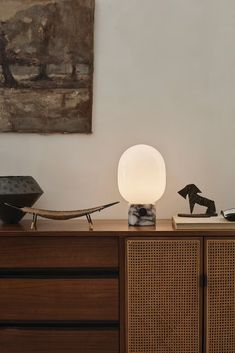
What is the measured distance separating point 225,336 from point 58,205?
89cm

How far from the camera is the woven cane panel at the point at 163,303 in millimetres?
1744

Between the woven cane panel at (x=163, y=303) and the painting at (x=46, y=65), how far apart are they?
700 millimetres

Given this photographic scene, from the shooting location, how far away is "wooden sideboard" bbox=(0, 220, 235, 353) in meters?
1.74

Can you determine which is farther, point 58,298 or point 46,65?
point 46,65

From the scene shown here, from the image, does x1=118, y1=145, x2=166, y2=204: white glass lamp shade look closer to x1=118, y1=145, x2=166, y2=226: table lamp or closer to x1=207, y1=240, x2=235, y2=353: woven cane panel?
x1=118, y1=145, x2=166, y2=226: table lamp

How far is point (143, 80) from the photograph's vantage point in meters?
2.11

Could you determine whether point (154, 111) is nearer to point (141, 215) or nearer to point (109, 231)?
point (141, 215)

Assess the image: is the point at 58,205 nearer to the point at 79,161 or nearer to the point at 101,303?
the point at 79,161


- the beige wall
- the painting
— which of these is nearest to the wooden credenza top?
the beige wall

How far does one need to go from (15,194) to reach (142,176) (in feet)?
1.60

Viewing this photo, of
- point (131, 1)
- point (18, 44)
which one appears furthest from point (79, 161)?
point (131, 1)

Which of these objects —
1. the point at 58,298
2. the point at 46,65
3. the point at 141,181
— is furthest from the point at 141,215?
the point at 46,65

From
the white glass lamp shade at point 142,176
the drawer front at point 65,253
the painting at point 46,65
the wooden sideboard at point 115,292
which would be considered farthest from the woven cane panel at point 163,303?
the painting at point 46,65

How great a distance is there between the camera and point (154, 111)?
83.4 inches
